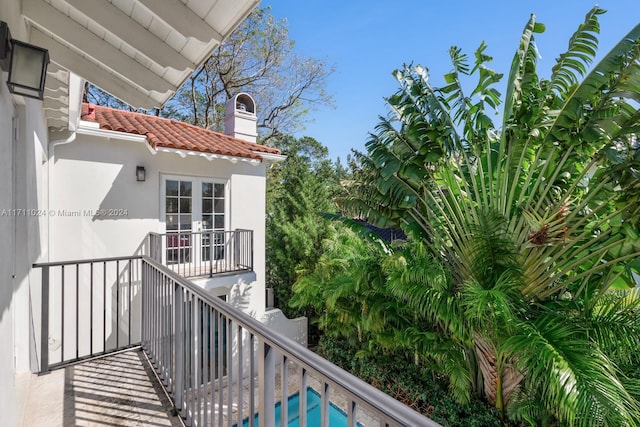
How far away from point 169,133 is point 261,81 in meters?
10.4

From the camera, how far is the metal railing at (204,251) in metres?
7.79

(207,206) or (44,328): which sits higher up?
(207,206)

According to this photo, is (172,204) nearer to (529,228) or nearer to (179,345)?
(179,345)

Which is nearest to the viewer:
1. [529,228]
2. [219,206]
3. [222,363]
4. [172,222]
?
[222,363]

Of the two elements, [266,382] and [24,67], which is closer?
[266,382]

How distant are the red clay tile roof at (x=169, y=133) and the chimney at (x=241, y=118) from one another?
433mm

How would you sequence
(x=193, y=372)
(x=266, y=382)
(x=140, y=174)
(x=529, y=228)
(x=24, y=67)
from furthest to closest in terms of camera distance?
(x=140, y=174) → (x=529, y=228) → (x=193, y=372) → (x=24, y=67) → (x=266, y=382)

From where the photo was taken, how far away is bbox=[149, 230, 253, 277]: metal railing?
779 centimetres

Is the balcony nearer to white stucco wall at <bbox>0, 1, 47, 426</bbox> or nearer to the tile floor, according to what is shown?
the tile floor

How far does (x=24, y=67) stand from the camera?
2342 mm

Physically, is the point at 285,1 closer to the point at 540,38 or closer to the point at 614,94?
the point at 540,38

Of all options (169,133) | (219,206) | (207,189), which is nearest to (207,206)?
(219,206)

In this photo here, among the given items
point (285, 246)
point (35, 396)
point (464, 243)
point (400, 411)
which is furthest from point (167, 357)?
point (285, 246)

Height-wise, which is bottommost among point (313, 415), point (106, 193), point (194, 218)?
point (313, 415)
